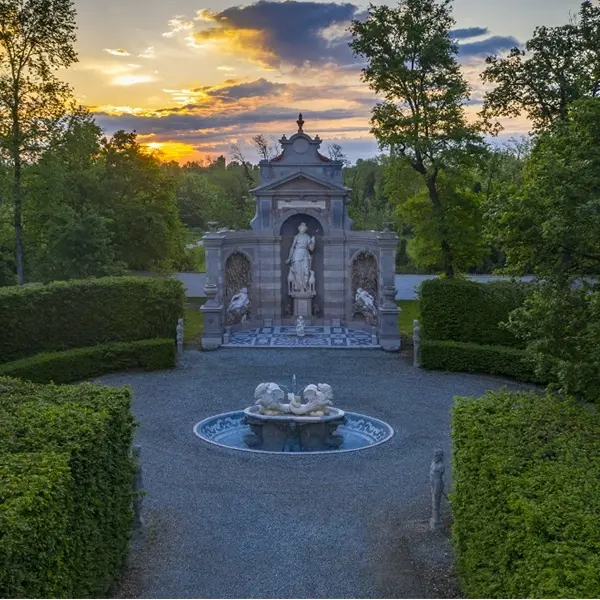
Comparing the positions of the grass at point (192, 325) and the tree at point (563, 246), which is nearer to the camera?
the tree at point (563, 246)

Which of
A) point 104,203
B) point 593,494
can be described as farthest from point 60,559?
point 104,203

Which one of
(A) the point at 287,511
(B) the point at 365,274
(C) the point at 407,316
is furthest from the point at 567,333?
(C) the point at 407,316

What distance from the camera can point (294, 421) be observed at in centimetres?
1780

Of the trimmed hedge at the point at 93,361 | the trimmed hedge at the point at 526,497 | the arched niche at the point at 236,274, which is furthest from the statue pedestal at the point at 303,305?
the trimmed hedge at the point at 526,497

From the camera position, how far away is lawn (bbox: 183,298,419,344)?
30.7 m

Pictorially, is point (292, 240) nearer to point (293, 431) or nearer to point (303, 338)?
point (303, 338)

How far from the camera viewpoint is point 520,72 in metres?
27.1

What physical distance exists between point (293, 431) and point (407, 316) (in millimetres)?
20427

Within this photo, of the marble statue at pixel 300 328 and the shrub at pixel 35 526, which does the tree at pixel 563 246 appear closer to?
the shrub at pixel 35 526

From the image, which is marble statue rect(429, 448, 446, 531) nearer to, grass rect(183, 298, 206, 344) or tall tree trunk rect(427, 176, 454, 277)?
tall tree trunk rect(427, 176, 454, 277)

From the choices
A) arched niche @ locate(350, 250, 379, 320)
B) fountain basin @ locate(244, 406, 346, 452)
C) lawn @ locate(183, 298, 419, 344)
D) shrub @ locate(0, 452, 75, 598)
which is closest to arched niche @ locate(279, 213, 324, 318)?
arched niche @ locate(350, 250, 379, 320)

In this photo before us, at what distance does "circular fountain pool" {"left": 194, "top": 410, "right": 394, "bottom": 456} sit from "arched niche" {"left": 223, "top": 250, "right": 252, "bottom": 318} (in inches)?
447

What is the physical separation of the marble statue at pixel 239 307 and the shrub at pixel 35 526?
2179cm

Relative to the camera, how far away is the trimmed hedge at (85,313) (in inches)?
942
